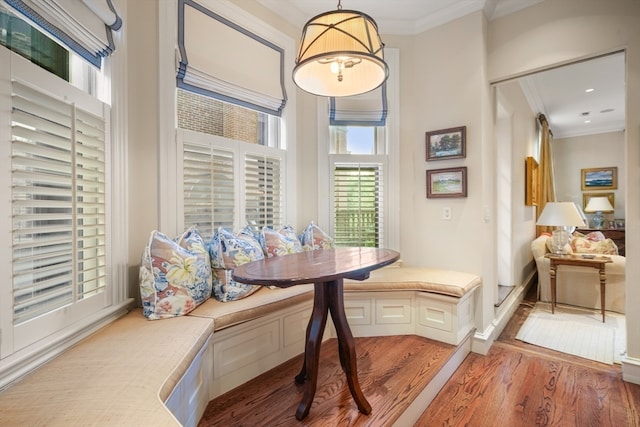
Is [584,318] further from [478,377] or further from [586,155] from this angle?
[586,155]

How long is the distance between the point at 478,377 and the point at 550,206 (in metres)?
2.61

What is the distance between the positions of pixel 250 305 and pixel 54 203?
3.60 ft

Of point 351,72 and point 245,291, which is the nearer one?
point 351,72

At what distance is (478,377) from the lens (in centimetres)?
218

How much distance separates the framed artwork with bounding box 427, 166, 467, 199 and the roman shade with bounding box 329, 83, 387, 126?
0.77 m

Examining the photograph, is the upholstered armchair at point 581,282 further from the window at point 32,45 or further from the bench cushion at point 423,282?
the window at point 32,45

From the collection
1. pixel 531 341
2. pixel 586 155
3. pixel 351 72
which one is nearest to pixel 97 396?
pixel 351 72

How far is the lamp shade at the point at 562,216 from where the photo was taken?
3416 mm

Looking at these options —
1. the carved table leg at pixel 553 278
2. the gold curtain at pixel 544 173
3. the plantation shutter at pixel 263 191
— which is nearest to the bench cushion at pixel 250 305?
the plantation shutter at pixel 263 191

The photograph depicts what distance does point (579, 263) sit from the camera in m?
3.37

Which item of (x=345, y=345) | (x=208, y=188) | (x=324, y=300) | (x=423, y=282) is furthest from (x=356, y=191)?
(x=345, y=345)

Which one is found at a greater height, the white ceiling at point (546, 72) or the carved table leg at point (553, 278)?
the white ceiling at point (546, 72)

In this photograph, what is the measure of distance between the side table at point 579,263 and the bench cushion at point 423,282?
68.6 inches

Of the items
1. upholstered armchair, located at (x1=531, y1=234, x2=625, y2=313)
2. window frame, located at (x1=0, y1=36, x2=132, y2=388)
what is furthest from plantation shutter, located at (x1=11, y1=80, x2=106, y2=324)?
upholstered armchair, located at (x1=531, y1=234, x2=625, y2=313)
